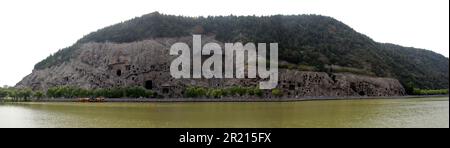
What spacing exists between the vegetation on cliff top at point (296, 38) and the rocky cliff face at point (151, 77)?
4614 mm

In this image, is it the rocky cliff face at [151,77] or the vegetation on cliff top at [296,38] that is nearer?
the rocky cliff face at [151,77]

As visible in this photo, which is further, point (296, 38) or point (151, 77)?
point (296, 38)

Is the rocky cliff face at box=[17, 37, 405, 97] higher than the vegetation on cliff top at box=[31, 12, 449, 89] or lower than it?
lower

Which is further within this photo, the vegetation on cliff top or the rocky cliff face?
the vegetation on cliff top

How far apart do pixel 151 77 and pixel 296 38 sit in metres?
47.9

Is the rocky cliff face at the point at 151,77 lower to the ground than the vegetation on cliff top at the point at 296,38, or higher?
lower

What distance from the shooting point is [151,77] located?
108438mm

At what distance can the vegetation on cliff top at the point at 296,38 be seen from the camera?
125m

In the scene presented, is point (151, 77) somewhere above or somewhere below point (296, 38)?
below

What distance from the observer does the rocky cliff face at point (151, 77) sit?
105375 mm

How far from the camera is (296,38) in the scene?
451 feet

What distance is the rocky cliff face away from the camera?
105 meters

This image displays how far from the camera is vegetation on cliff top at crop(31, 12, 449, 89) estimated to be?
410 feet

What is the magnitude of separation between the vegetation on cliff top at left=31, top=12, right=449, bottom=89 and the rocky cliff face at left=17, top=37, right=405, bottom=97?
182 inches
